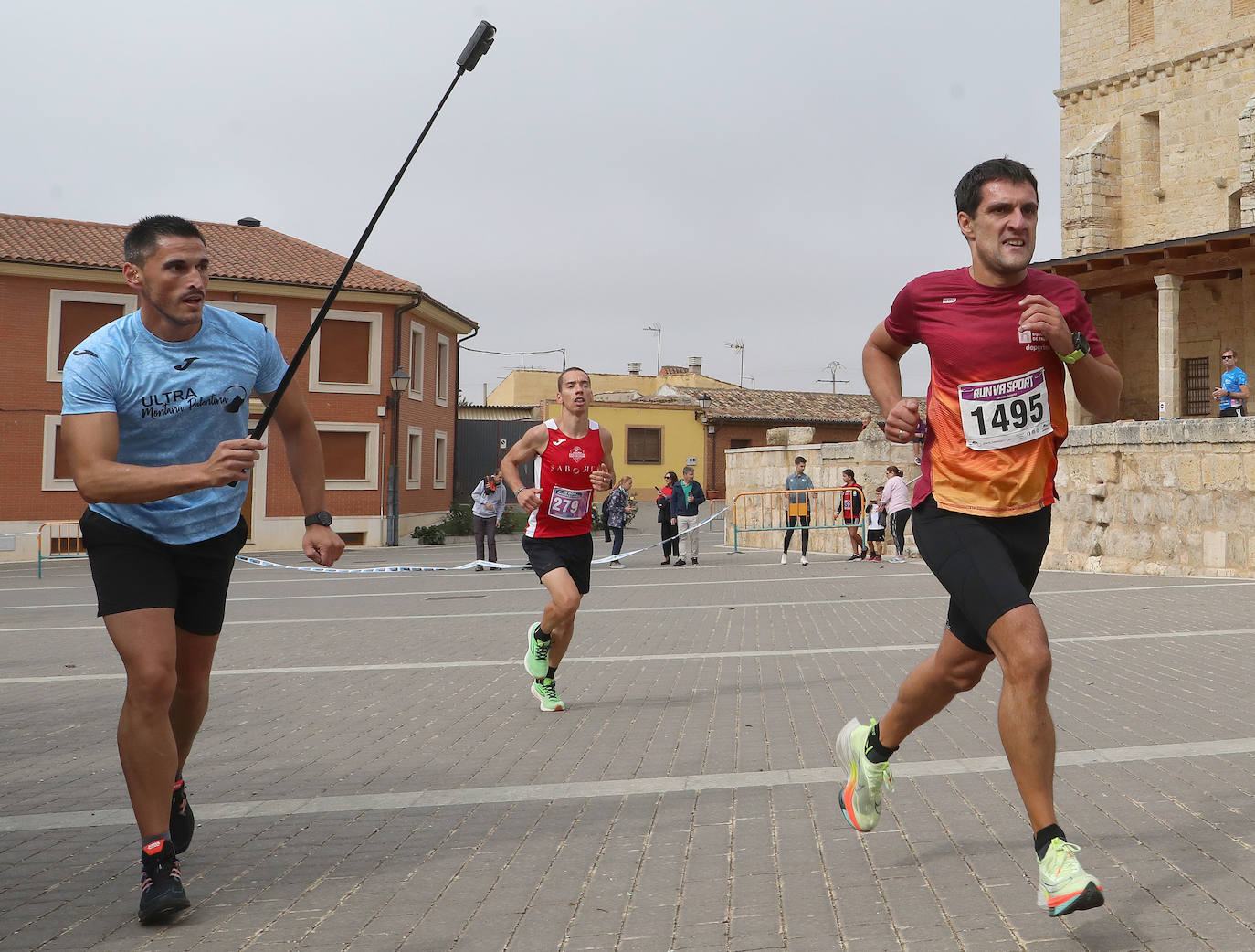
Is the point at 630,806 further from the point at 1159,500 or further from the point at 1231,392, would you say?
the point at 1231,392

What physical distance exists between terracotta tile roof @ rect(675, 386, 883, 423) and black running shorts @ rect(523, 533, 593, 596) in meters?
50.8

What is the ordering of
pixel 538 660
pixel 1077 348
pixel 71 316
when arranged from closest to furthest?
pixel 1077 348 < pixel 538 660 < pixel 71 316

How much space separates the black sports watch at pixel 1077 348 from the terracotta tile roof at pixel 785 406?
54.3 meters

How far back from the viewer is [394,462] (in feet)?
115

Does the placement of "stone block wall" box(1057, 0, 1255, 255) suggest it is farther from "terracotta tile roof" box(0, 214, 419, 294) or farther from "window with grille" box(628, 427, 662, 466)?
"window with grille" box(628, 427, 662, 466)

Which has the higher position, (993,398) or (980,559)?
(993,398)

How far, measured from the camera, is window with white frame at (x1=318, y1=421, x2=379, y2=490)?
34594 mm

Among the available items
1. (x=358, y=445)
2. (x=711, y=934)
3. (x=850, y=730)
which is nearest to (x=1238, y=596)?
(x=850, y=730)

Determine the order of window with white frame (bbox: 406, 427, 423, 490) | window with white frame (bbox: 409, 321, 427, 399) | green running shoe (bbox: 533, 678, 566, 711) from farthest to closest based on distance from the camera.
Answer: window with white frame (bbox: 406, 427, 423, 490) → window with white frame (bbox: 409, 321, 427, 399) → green running shoe (bbox: 533, 678, 566, 711)

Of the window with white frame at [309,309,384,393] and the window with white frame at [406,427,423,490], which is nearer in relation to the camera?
the window with white frame at [309,309,384,393]

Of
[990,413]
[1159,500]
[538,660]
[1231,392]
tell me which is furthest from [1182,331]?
[990,413]

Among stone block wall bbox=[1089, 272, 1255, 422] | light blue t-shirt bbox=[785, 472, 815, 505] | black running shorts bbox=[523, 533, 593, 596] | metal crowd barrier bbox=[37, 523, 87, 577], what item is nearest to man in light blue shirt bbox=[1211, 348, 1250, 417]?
light blue t-shirt bbox=[785, 472, 815, 505]

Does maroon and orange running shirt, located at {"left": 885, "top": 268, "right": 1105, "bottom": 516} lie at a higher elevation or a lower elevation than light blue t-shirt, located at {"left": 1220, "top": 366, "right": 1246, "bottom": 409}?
lower

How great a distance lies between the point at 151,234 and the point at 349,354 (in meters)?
32.1
